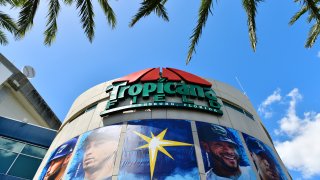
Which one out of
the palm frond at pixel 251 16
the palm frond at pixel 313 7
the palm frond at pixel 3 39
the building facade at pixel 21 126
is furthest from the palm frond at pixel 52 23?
the building facade at pixel 21 126

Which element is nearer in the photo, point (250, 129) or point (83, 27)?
point (83, 27)

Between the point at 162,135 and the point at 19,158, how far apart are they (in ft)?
35.8

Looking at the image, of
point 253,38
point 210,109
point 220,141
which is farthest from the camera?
point 210,109

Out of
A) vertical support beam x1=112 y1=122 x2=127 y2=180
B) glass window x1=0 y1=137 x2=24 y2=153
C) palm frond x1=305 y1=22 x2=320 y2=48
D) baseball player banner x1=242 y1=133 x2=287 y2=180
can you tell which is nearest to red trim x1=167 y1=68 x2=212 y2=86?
baseball player banner x1=242 y1=133 x2=287 y2=180

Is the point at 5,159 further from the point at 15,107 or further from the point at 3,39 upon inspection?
the point at 15,107

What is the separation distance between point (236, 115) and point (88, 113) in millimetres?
9307

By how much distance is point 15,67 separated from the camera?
2625cm

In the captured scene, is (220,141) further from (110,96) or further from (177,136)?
(110,96)

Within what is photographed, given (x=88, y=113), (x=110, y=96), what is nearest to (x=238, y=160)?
(x=110, y=96)

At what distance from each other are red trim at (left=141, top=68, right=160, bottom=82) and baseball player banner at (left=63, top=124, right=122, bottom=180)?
3.94 metres

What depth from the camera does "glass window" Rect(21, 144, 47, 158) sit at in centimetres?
1854

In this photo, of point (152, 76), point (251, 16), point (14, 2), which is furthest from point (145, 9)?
point (152, 76)

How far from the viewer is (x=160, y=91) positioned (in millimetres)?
15703

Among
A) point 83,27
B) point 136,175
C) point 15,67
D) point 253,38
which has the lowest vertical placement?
point 136,175
